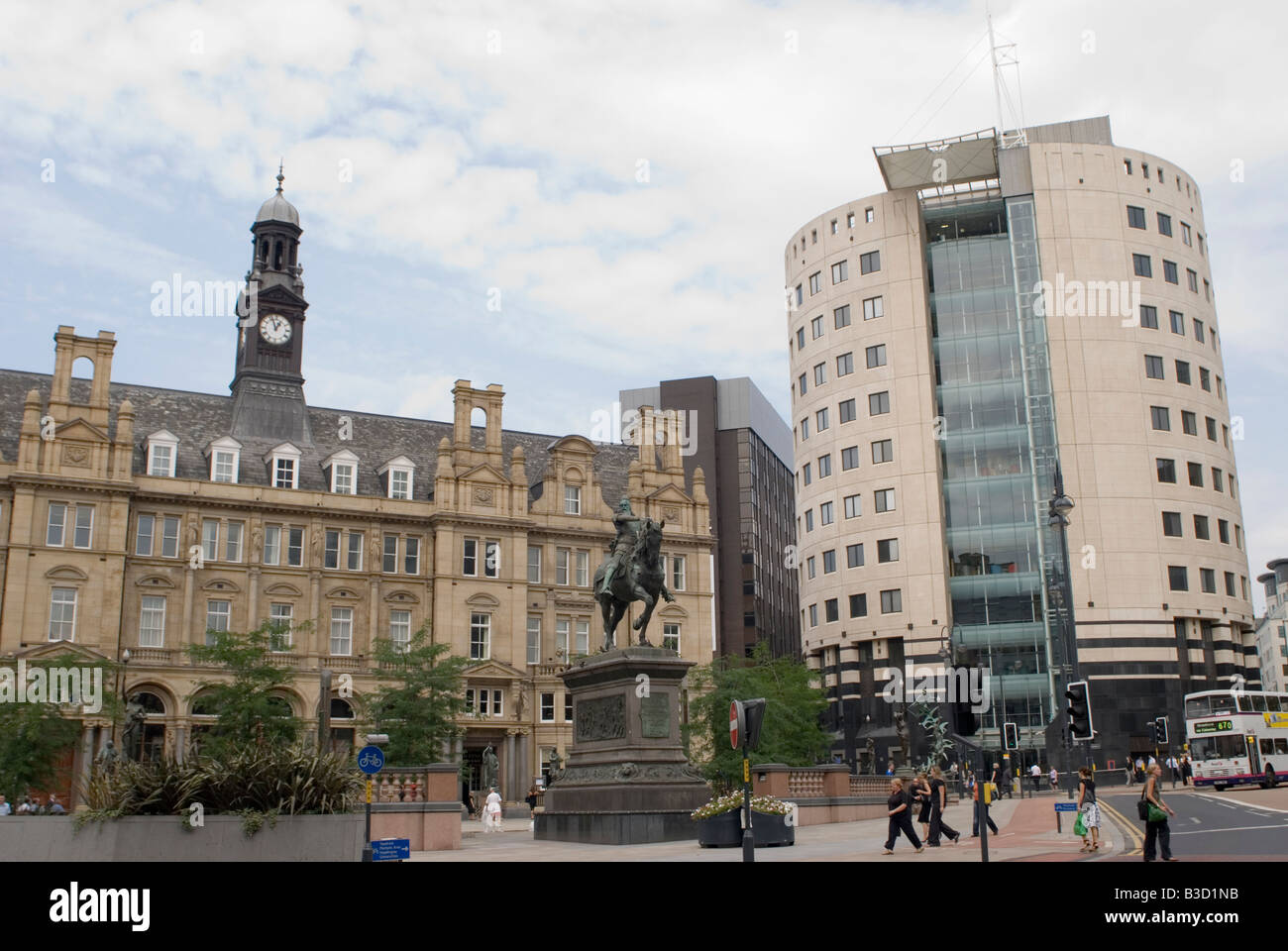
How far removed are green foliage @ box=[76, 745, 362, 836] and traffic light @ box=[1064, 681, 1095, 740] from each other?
14079mm

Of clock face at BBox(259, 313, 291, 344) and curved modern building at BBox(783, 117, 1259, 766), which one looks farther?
curved modern building at BBox(783, 117, 1259, 766)

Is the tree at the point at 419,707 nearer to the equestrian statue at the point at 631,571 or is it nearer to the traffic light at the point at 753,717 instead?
the equestrian statue at the point at 631,571

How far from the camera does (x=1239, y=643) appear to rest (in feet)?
271

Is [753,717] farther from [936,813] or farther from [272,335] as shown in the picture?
[272,335]

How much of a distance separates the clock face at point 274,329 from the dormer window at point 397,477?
1149cm

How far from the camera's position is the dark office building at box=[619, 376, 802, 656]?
132250mm

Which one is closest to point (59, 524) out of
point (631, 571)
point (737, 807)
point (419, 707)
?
point (419, 707)

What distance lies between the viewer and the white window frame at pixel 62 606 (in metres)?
61.8

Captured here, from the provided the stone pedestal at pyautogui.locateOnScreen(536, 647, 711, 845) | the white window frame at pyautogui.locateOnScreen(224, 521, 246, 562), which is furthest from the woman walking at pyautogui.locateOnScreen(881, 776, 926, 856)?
the white window frame at pyautogui.locateOnScreen(224, 521, 246, 562)

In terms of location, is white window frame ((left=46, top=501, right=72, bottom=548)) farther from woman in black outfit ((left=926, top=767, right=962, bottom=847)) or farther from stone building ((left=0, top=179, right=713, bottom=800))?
woman in black outfit ((left=926, top=767, right=962, bottom=847))

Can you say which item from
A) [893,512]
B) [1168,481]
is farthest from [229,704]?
[1168,481]

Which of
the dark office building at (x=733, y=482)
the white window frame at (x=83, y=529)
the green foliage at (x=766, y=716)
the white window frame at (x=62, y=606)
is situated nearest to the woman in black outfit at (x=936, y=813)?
the green foliage at (x=766, y=716)
